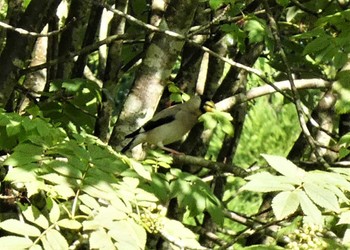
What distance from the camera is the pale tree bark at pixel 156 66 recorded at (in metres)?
4.49

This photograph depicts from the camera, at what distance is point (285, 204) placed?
2.37 meters

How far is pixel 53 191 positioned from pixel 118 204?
0.25m

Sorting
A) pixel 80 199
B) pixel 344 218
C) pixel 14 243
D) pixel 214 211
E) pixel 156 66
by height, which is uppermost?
pixel 156 66

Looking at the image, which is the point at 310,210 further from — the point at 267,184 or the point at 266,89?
the point at 266,89

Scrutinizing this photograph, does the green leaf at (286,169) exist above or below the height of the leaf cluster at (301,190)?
above

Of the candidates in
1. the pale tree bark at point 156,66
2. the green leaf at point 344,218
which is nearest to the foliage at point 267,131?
the pale tree bark at point 156,66

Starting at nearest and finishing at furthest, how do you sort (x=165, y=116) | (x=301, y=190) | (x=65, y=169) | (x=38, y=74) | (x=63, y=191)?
(x=301, y=190)
(x=63, y=191)
(x=65, y=169)
(x=38, y=74)
(x=165, y=116)

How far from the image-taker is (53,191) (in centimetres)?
282

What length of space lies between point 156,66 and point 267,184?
2.17 meters

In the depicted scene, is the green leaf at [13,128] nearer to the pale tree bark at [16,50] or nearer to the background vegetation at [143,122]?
the background vegetation at [143,122]

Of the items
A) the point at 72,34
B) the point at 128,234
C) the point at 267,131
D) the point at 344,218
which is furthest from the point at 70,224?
the point at 267,131

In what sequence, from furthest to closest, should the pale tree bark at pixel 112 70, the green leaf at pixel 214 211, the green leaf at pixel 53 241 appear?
the pale tree bark at pixel 112 70 < the green leaf at pixel 214 211 < the green leaf at pixel 53 241

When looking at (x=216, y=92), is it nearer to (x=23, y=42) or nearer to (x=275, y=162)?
(x=23, y=42)

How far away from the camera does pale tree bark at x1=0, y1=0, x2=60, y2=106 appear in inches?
182
